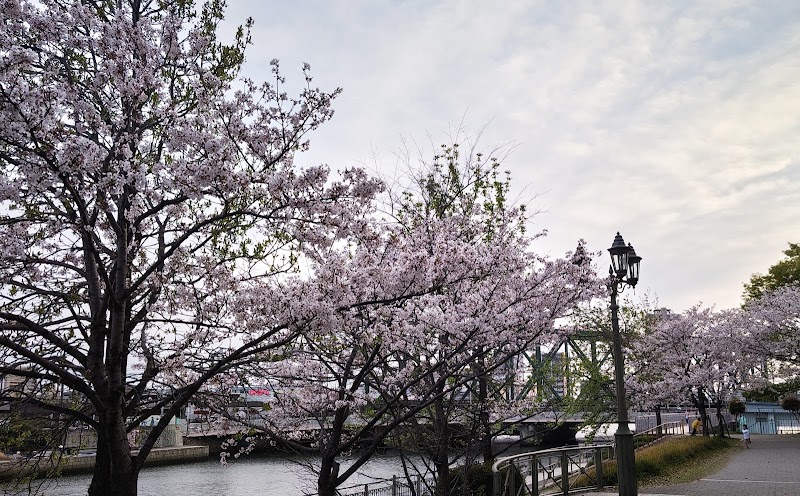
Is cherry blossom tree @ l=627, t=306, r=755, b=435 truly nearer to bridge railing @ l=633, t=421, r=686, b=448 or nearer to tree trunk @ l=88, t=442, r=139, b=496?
bridge railing @ l=633, t=421, r=686, b=448

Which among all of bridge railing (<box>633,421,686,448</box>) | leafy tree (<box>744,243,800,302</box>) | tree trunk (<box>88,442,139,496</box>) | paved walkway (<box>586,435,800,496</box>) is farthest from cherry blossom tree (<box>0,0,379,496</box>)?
leafy tree (<box>744,243,800,302</box>)

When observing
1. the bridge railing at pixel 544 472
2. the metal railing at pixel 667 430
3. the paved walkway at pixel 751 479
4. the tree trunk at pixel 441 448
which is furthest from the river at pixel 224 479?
the metal railing at pixel 667 430

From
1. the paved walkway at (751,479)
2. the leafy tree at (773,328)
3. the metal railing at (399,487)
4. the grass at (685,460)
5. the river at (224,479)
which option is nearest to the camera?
the metal railing at (399,487)

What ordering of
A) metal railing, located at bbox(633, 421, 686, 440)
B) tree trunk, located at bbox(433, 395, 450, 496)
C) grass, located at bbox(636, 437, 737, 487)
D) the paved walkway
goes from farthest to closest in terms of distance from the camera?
metal railing, located at bbox(633, 421, 686, 440) < grass, located at bbox(636, 437, 737, 487) < the paved walkway < tree trunk, located at bbox(433, 395, 450, 496)

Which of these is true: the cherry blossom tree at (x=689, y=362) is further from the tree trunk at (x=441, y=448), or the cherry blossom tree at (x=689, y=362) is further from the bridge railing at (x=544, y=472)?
the tree trunk at (x=441, y=448)

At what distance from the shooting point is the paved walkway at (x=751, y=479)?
556 inches

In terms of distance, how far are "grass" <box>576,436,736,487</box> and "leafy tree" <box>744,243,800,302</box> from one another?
61.3ft

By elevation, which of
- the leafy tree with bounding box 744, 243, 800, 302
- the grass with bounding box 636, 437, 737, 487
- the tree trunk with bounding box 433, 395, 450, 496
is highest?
the leafy tree with bounding box 744, 243, 800, 302

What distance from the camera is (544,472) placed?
1371cm

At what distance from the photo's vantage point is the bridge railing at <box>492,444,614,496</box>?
34.9ft

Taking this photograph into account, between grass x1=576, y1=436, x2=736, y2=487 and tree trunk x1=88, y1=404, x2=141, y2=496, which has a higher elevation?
tree trunk x1=88, y1=404, x2=141, y2=496

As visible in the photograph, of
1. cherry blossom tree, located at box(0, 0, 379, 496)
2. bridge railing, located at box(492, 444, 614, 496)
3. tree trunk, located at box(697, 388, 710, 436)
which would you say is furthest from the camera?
tree trunk, located at box(697, 388, 710, 436)

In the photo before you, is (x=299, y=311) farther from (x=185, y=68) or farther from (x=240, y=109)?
(x=185, y=68)

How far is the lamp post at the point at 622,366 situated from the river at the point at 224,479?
14.0m
